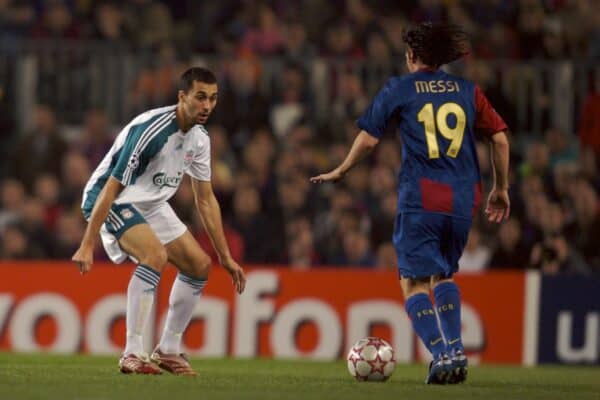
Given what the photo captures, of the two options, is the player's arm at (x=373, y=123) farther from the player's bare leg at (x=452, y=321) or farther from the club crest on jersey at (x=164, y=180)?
the club crest on jersey at (x=164, y=180)

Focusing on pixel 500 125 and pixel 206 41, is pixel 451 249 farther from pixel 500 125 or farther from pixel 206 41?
pixel 206 41

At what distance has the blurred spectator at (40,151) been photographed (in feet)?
54.5

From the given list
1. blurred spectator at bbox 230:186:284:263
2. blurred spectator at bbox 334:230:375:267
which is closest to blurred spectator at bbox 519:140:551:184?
blurred spectator at bbox 334:230:375:267

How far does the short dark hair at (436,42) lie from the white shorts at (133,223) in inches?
78.1

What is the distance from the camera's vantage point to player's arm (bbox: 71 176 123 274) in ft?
29.5

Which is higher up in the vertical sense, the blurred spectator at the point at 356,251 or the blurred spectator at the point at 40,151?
the blurred spectator at the point at 40,151

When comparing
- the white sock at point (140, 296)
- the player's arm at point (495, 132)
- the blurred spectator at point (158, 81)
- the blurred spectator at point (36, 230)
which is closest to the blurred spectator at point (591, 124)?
the blurred spectator at point (158, 81)

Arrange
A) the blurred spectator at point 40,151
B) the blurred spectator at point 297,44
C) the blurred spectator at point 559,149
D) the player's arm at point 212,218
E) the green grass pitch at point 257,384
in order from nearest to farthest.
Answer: the green grass pitch at point 257,384 → the player's arm at point 212,218 → the blurred spectator at point 559,149 → the blurred spectator at point 40,151 → the blurred spectator at point 297,44

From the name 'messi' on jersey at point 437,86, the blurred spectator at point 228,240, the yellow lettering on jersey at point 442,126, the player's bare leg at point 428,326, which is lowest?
the player's bare leg at point 428,326

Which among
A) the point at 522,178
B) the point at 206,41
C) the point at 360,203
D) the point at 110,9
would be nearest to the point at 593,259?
the point at 522,178

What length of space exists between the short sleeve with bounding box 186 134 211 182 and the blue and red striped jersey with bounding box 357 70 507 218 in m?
1.21

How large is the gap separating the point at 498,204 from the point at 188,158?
2041mm

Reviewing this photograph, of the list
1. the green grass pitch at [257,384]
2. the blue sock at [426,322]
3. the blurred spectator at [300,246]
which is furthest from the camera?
the blurred spectator at [300,246]

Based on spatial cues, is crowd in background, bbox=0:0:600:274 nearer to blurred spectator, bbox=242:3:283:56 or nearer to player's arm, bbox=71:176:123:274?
blurred spectator, bbox=242:3:283:56
